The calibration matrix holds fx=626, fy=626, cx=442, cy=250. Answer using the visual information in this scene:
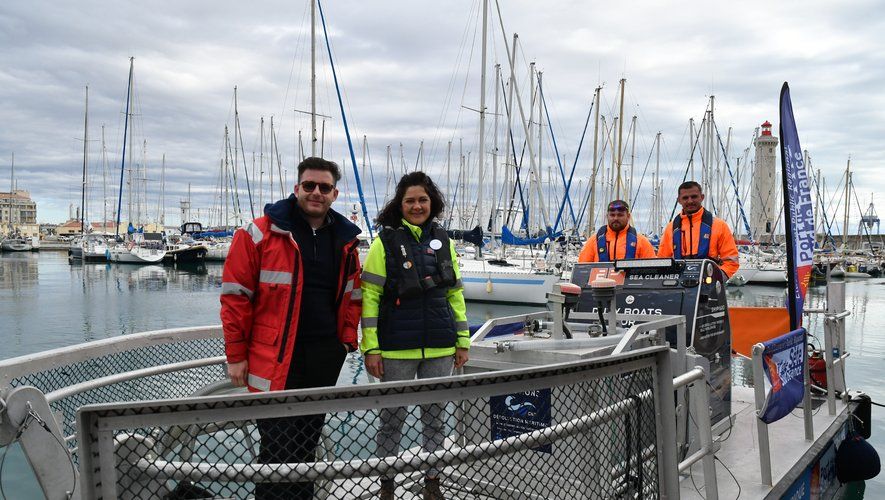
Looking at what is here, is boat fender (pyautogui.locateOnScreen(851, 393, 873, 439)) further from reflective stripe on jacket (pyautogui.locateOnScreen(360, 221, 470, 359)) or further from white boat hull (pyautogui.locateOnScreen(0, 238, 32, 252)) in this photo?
white boat hull (pyautogui.locateOnScreen(0, 238, 32, 252))

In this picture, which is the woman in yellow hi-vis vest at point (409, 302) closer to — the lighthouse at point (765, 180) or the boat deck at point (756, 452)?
the boat deck at point (756, 452)

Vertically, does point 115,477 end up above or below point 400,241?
below

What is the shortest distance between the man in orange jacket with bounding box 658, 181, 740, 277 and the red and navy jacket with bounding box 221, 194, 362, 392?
4027 mm

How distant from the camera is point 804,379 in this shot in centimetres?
460

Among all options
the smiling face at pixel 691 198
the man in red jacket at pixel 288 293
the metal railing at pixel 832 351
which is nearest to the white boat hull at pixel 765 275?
the metal railing at pixel 832 351

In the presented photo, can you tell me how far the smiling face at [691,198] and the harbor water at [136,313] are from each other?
7.20 feet

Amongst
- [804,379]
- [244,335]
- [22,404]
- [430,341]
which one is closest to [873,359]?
[804,379]

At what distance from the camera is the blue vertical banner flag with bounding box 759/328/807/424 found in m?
3.75

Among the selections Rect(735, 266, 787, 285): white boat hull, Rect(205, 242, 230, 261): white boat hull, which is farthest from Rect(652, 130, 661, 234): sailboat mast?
Rect(205, 242, 230, 261): white boat hull

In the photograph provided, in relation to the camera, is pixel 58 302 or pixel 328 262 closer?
pixel 328 262

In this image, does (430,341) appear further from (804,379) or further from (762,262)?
(762,262)

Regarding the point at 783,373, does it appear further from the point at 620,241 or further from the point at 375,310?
the point at 375,310

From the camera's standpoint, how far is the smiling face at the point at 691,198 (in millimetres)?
5719

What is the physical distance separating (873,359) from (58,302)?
2789cm
